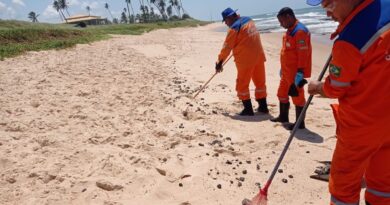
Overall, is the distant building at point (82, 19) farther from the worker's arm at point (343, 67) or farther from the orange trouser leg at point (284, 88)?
the worker's arm at point (343, 67)

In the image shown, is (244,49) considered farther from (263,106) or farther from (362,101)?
(362,101)

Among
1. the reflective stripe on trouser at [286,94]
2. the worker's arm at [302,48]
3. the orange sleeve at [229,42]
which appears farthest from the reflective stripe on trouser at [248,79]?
the worker's arm at [302,48]

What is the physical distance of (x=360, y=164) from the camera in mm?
2469

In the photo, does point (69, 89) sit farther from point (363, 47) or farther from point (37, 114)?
point (363, 47)

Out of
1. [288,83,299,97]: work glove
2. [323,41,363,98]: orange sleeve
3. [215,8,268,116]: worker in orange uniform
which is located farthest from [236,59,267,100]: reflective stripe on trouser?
[323,41,363,98]: orange sleeve

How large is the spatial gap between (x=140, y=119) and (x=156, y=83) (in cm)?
282

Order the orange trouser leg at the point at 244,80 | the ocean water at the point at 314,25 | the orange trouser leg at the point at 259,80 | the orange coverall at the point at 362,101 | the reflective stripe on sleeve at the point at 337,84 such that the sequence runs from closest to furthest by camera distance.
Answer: the orange coverall at the point at 362,101, the reflective stripe on sleeve at the point at 337,84, the orange trouser leg at the point at 244,80, the orange trouser leg at the point at 259,80, the ocean water at the point at 314,25

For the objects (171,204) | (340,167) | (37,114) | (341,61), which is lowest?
(171,204)

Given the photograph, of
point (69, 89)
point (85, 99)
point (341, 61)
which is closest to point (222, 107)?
point (85, 99)

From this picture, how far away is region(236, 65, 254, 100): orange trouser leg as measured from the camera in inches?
250

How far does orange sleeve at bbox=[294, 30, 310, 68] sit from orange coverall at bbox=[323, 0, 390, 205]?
257 centimetres

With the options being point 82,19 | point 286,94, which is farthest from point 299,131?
point 82,19

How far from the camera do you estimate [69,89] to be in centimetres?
728

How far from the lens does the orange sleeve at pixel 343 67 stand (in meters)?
2.21
